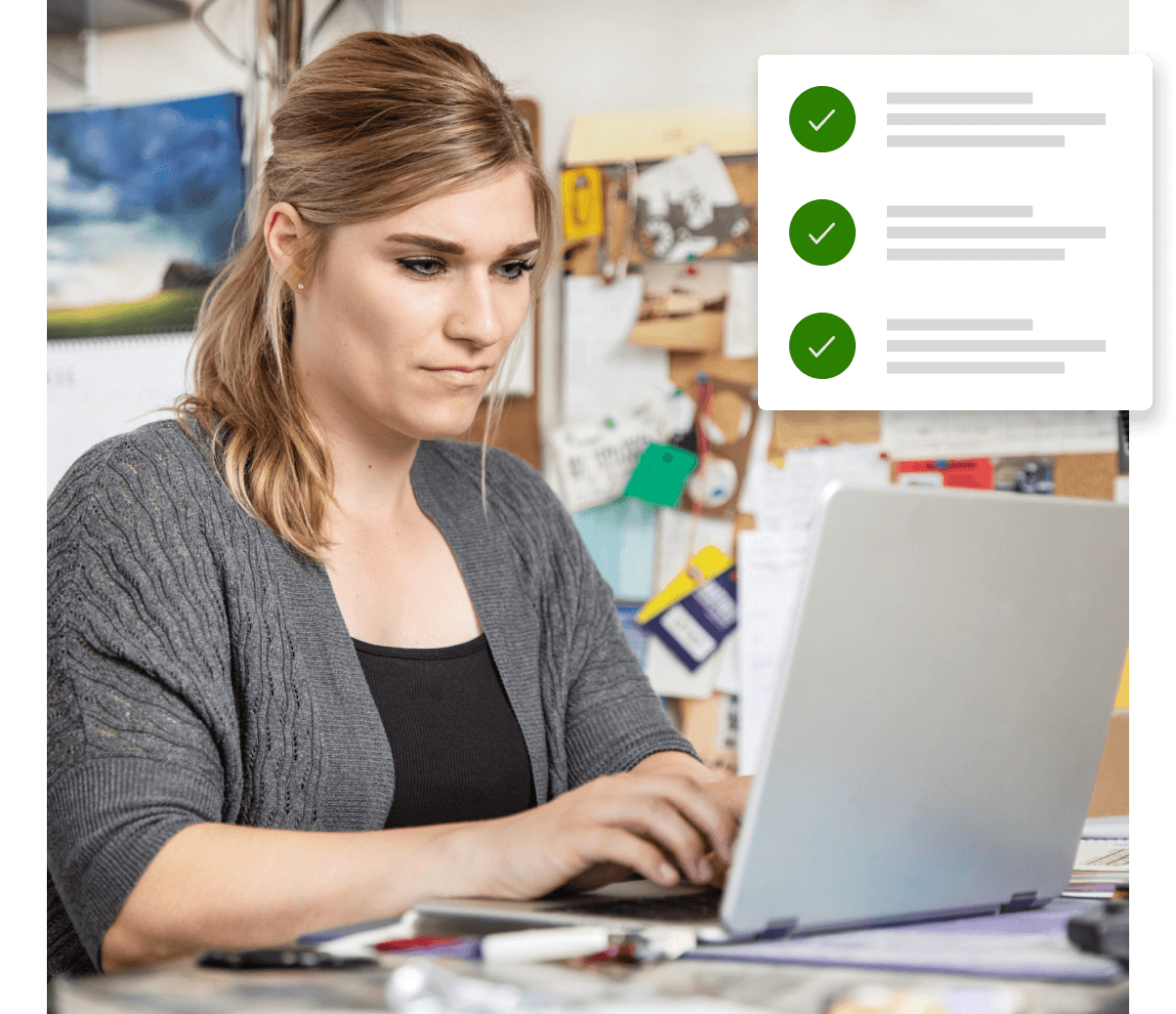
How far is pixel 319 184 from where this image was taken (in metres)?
0.97

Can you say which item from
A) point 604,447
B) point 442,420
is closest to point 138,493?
point 442,420

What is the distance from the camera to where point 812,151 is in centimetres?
172

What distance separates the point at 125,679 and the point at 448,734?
30cm

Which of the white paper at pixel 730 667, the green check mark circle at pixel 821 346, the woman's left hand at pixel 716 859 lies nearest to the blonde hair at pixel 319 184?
the woman's left hand at pixel 716 859

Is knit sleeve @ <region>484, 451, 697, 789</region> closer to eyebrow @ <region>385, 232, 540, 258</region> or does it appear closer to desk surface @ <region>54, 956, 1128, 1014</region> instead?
eyebrow @ <region>385, 232, 540, 258</region>

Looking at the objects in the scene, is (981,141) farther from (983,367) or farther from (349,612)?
(349,612)

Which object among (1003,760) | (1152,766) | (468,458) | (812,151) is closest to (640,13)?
(812,151)

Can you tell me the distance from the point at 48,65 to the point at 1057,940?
84.0 inches

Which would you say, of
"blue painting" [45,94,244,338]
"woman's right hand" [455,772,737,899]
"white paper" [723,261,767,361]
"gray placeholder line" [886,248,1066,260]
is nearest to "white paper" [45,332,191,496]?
"blue painting" [45,94,244,338]

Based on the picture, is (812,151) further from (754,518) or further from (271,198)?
(271,198)

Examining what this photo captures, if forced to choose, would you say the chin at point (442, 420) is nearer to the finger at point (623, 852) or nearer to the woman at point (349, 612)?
the woman at point (349, 612)

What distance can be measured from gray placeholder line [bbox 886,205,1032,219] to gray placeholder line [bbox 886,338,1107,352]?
0.59ft

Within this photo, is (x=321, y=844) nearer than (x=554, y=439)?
Yes

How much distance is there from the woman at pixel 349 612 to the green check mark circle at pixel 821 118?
701 millimetres
